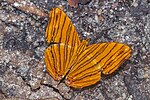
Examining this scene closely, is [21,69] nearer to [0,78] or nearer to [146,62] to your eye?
[0,78]

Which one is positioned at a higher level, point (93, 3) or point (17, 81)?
point (93, 3)

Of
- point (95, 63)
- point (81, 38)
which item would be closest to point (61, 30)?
point (81, 38)

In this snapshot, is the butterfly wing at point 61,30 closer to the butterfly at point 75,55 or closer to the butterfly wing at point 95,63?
the butterfly at point 75,55

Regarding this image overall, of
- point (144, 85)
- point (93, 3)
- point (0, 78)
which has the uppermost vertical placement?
point (93, 3)

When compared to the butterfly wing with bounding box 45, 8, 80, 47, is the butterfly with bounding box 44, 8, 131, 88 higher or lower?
lower

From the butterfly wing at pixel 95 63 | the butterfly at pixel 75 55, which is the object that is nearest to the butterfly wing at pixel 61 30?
the butterfly at pixel 75 55

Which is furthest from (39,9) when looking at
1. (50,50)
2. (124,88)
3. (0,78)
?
(124,88)

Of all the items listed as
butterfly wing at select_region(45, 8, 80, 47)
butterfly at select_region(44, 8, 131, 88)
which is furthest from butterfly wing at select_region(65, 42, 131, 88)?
butterfly wing at select_region(45, 8, 80, 47)

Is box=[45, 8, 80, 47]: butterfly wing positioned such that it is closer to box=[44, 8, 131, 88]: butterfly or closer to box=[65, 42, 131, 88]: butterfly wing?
box=[44, 8, 131, 88]: butterfly
